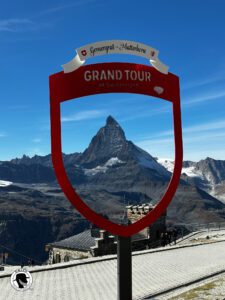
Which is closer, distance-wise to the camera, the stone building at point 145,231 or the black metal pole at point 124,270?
the black metal pole at point 124,270

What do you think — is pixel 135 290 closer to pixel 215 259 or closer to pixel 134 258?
pixel 134 258

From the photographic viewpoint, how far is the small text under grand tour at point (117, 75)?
14375 mm

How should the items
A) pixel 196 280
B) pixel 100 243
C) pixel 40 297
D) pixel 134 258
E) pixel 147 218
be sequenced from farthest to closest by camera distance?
1. pixel 100 243
2. pixel 134 258
3. pixel 196 280
4. pixel 40 297
5. pixel 147 218

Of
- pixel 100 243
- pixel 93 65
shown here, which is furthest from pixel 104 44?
pixel 100 243

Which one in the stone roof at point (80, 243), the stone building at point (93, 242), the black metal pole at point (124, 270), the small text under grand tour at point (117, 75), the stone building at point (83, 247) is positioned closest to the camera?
the small text under grand tour at point (117, 75)

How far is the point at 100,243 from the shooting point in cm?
3906

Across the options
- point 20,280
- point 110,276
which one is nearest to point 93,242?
point 110,276

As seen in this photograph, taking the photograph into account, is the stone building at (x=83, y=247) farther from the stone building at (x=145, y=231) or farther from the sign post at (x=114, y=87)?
the sign post at (x=114, y=87)

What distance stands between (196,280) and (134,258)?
29.2 feet

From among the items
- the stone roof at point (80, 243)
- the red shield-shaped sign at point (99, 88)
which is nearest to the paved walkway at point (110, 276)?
the red shield-shaped sign at point (99, 88)

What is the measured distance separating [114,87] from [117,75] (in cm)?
44

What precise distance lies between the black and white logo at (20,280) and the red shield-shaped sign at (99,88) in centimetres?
689

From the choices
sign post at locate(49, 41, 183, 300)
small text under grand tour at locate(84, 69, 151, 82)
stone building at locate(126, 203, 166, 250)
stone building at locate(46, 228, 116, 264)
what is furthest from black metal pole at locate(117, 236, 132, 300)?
stone building at locate(126, 203, 166, 250)

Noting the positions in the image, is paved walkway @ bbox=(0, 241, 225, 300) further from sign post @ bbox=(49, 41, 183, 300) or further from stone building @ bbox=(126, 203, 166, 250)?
stone building @ bbox=(126, 203, 166, 250)
